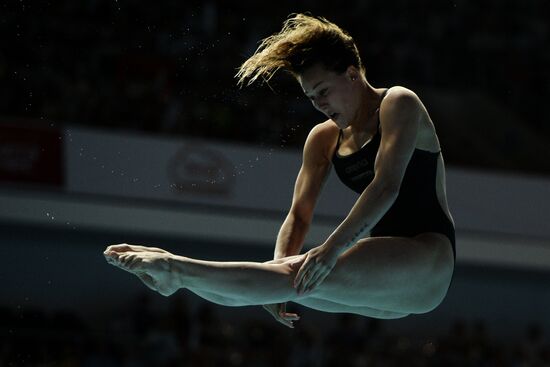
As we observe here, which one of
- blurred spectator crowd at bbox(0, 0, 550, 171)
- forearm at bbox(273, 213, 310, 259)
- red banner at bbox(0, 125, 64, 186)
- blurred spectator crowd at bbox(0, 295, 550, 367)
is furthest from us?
blurred spectator crowd at bbox(0, 0, 550, 171)

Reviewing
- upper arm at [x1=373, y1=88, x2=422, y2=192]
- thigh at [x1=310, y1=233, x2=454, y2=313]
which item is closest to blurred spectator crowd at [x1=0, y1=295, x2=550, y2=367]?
thigh at [x1=310, y1=233, x2=454, y2=313]

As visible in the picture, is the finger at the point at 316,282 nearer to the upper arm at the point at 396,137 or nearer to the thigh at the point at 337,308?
the thigh at the point at 337,308

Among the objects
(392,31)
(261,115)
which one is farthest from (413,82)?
(261,115)

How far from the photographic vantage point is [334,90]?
5762 mm

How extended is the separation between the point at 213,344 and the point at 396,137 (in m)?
7.54

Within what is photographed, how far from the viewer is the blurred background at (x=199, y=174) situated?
12219 mm

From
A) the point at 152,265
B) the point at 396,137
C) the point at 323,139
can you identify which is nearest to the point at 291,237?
the point at 323,139

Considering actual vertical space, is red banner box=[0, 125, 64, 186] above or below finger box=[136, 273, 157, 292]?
below

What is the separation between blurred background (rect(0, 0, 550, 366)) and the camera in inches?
481

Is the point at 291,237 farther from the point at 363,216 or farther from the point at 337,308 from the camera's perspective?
the point at 363,216

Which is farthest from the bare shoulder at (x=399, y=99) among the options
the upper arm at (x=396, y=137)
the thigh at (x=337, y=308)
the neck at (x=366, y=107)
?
the thigh at (x=337, y=308)

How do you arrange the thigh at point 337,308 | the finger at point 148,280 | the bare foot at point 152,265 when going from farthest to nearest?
the thigh at point 337,308, the finger at point 148,280, the bare foot at point 152,265

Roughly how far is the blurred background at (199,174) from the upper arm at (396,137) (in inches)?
221

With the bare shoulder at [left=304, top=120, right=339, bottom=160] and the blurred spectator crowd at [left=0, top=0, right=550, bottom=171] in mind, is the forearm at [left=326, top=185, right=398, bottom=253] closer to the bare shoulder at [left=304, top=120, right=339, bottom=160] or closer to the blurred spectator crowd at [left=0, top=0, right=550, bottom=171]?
the bare shoulder at [left=304, top=120, right=339, bottom=160]
